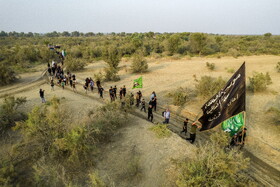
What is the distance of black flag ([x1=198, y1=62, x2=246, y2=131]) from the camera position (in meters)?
5.86

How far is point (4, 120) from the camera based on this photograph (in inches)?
359

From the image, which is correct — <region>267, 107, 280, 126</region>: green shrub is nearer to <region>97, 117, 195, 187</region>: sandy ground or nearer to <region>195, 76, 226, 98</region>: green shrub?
<region>195, 76, 226, 98</region>: green shrub

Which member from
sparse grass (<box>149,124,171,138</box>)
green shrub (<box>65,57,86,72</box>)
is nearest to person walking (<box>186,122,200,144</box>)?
sparse grass (<box>149,124,171,138</box>)

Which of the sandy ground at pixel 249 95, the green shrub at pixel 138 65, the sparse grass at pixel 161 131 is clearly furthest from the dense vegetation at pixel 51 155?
the green shrub at pixel 138 65

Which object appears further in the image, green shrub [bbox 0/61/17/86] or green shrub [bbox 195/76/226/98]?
green shrub [bbox 0/61/17/86]

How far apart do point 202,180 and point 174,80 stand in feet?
48.7

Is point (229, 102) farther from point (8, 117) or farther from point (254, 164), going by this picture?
point (8, 117)

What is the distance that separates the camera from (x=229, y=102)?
6113 millimetres

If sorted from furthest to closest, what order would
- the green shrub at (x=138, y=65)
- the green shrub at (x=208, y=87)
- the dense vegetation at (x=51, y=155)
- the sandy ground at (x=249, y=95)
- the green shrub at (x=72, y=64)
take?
the green shrub at (x=72, y=64)
the green shrub at (x=138, y=65)
the green shrub at (x=208, y=87)
the sandy ground at (x=249, y=95)
the dense vegetation at (x=51, y=155)

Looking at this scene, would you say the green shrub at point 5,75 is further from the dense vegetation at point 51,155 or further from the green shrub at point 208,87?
the green shrub at point 208,87

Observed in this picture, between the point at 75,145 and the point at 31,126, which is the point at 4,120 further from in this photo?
the point at 75,145

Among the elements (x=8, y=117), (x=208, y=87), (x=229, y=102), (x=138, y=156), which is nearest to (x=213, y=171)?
(x=229, y=102)

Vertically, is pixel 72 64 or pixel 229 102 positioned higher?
pixel 72 64

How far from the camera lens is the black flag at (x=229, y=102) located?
5.86 meters
